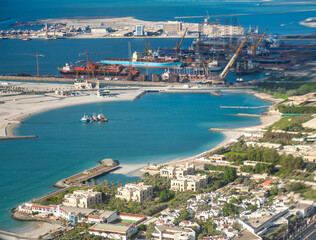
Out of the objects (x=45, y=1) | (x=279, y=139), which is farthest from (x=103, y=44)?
(x=45, y=1)

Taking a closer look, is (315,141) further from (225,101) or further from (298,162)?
(225,101)

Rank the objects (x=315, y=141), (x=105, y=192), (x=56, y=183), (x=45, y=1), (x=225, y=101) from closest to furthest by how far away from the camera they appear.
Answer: (x=105, y=192), (x=56, y=183), (x=315, y=141), (x=225, y=101), (x=45, y=1)

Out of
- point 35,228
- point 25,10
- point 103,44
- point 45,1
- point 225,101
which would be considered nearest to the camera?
point 35,228

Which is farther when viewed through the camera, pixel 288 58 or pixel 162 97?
pixel 288 58

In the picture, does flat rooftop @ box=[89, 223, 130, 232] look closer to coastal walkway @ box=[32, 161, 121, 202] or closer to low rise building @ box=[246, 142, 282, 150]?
coastal walkway @ box=[32, 161, 121, 202]

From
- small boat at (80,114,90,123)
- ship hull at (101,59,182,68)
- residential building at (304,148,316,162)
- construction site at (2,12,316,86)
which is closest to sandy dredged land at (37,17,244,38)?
construction site at (2,12,316,86)

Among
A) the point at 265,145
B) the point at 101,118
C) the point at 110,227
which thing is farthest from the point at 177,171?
the point at 101,118
